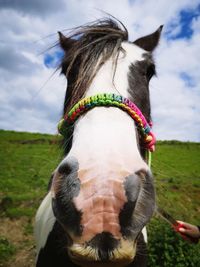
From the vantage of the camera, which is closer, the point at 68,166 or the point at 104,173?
the point at 104,173

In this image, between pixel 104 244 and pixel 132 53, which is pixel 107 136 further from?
pixel 132 53

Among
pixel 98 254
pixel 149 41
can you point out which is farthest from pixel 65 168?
pixel 149 41

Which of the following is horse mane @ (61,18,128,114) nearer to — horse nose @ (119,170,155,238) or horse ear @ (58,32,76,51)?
horse ear @ (58,32,76,51)

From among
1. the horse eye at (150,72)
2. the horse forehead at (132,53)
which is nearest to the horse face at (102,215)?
the horse forehead at (132,53)

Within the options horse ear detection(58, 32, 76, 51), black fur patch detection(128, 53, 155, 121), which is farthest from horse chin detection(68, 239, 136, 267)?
horse ear detection(58, 32, 76, 51)

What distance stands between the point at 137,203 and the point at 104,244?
0.33 meters

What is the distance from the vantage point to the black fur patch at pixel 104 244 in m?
1.63

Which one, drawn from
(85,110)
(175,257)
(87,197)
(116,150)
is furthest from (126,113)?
(175,257)

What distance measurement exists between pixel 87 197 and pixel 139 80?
160cm

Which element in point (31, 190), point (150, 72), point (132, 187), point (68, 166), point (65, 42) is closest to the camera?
point (132, 187)

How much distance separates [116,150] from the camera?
188 cm

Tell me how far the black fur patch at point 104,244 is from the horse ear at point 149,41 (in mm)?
3156

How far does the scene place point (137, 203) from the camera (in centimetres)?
180

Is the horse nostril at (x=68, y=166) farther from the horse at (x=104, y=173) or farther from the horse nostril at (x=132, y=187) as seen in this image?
the horse nostril at (x=132, y=187)
